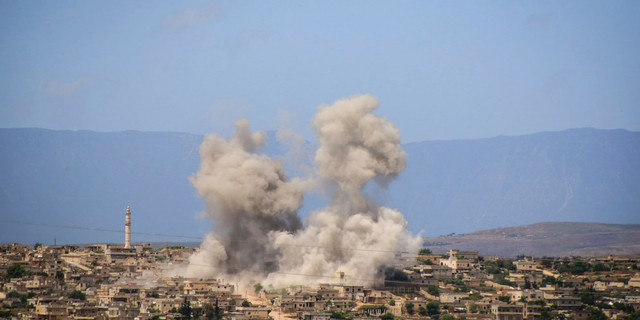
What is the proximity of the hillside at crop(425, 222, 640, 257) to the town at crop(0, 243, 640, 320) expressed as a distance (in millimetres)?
51759

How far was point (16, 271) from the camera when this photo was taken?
75.1 meters

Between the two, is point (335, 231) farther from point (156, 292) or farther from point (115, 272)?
point (115, 272)

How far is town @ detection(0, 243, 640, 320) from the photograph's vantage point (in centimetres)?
6212

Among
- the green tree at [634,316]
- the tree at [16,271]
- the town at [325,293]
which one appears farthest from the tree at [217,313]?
the green tree at [634,316]

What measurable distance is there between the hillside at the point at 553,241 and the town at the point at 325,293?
5176cm

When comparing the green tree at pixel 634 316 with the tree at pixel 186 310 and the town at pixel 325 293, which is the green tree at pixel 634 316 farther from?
the tree at pixel 186 310

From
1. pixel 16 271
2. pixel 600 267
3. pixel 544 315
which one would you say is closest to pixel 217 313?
pixel 544 315

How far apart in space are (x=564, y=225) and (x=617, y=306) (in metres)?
119

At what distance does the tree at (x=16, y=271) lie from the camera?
7453cm

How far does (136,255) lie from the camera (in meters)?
90.2

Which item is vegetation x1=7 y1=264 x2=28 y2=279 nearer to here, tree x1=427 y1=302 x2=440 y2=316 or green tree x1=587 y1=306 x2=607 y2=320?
tree x1=427 y1=302 x2=440 y2=316

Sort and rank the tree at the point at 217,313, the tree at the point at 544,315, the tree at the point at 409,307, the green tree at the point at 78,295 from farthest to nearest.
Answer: the green tree at the point at 78,295
the tree at the point at 409,307
the tree at the point at 544,315
the tree at the point at 217,313

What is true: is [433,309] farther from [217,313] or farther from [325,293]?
[217,313]

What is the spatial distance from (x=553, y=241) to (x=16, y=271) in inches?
3807
